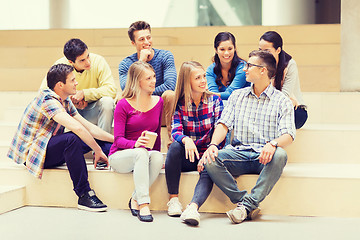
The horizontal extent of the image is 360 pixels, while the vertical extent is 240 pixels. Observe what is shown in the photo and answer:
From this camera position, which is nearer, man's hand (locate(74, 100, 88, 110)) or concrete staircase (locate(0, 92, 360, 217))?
concrete staircase (locate(0, 92, 360, 217))

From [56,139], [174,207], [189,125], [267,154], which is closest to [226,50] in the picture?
[189,125]

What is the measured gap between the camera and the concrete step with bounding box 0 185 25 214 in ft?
10.8

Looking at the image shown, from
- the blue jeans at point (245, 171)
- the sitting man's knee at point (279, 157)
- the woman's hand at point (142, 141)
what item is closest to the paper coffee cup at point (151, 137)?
the woman's hand at point (142, 141)

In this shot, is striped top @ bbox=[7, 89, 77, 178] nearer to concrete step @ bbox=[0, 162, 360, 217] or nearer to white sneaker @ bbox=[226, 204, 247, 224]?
concrete step @ bbox=[0, 162, 360, 217]

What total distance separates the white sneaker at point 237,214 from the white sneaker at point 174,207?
33cm

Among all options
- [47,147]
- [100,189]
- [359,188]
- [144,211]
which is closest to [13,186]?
[47,147]

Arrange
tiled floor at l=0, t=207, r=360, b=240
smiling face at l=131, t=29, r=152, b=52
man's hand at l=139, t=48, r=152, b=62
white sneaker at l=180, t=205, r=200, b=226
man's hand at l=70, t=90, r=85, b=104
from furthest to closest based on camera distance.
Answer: smiling face at l=131, t=29, r=152, b=52
man's hand at l=139, t=48, r=152, b=62
man's hand at l=70, t=90, r=85, b=104
white sneaker at l=180, t=205, r=200, b=226
tiled floor at l=0, t=207, r=360, b=240

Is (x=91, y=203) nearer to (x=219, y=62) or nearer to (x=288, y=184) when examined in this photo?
(x=288, y=184)

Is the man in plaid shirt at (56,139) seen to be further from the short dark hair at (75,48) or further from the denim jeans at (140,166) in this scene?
the short dark hair at (75,48)

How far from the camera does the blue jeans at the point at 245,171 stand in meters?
3.06

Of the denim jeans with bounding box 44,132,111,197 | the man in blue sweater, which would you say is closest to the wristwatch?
the man in blue sweater

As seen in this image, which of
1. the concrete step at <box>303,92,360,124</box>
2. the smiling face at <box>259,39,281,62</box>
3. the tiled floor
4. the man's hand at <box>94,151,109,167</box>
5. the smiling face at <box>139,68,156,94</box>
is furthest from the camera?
the concrete step at <box>303,92,360,124</box>

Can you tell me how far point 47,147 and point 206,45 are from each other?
2916 mm

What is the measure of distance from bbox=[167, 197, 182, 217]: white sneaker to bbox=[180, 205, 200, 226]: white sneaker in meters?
0.16
